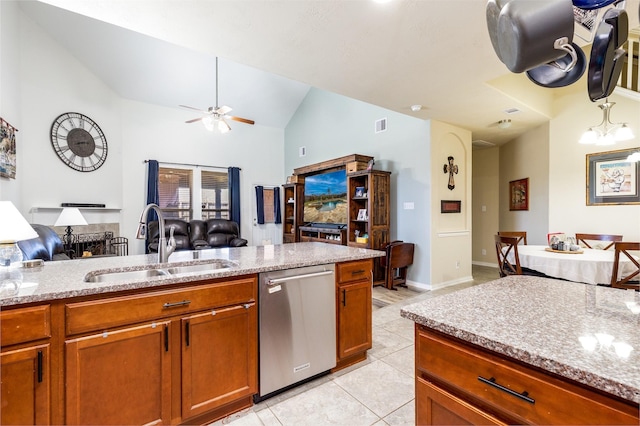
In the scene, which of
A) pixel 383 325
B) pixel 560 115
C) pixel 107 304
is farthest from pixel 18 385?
pixel 560 115

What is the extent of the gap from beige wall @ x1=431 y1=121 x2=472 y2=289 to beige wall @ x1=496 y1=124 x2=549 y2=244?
1.18 m

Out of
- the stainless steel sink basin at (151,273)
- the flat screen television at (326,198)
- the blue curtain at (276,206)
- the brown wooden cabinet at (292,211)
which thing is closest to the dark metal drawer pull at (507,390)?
the stainless steel sink basin at (151,273)

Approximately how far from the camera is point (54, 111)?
15.2 ft

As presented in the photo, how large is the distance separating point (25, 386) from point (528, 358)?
73.2 inches

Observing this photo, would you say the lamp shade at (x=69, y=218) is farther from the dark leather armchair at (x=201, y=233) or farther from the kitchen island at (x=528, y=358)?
the kitchen island at (x=528, y=358)

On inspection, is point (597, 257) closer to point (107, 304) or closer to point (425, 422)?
point (425, 422)

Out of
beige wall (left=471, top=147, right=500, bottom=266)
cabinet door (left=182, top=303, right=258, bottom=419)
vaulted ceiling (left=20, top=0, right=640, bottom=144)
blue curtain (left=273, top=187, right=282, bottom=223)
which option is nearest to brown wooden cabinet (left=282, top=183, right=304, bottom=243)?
blue curtain (left=273, top=187, right=282, bottom=223)

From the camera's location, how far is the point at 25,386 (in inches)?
45.9

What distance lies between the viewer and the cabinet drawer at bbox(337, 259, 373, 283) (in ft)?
7.11

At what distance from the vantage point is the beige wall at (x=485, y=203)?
615 cm

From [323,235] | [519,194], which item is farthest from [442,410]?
[519,194]

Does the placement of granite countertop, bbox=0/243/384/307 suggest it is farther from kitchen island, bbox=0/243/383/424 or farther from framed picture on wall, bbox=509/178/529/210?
framed picture on wall, bbox=509/178/529/210

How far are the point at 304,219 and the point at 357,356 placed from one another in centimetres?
445

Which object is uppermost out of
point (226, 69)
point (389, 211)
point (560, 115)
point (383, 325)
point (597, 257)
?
point (226, 69)
